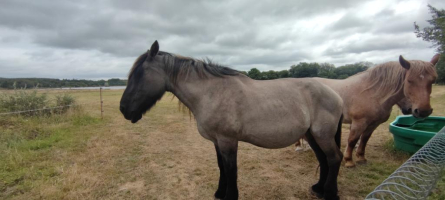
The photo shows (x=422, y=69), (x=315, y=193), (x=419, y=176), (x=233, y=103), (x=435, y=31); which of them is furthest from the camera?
(x=435, y=31)

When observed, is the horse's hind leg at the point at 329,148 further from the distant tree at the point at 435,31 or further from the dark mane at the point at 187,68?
the distant tree at the point at 435,31

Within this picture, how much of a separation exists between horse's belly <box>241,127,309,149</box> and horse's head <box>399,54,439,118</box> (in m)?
2.23

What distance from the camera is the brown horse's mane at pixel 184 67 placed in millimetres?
2916

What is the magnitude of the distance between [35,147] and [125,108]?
4.70 metres

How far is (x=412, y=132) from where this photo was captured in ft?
14.5

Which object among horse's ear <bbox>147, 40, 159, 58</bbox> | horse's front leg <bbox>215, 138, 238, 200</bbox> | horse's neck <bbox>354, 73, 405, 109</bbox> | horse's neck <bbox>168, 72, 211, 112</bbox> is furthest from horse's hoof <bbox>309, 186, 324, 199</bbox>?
horse's ear <bbox>147, 40, 159, 58</bbox>

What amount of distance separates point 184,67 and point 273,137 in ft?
4.96

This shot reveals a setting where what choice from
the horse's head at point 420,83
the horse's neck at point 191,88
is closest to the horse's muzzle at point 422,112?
the horse's head at point 420,83

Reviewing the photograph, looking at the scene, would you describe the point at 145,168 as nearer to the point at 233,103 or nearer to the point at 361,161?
the point at 233,103

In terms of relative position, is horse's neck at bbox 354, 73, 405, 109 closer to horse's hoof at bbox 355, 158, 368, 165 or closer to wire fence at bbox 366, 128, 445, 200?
wire fence at bbox 366, 128, 445, 200

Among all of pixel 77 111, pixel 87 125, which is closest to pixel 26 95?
pixel 77 111

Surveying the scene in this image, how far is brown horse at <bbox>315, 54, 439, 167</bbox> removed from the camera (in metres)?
3.60

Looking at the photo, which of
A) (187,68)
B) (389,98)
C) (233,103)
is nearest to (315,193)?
(233,103)

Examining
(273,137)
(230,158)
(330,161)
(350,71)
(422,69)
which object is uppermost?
(350,71)
